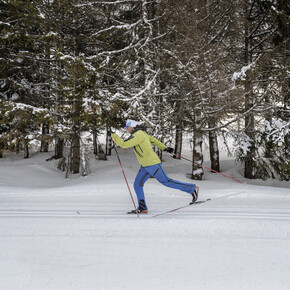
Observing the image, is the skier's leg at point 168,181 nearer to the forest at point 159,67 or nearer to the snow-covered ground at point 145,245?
the snow-covered ground at point 145,245

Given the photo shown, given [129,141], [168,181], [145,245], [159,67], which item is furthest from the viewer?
[159,67]

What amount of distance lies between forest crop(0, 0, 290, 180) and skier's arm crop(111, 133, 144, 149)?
14.0 ft

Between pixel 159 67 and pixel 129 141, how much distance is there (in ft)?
19.6

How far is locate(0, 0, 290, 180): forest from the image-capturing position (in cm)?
914

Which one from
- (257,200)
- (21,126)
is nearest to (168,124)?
(257,200)

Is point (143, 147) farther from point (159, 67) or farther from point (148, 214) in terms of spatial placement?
point (159, 67)

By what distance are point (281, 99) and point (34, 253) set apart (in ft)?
32.8

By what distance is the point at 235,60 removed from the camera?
1136 cm

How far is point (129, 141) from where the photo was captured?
509 cm

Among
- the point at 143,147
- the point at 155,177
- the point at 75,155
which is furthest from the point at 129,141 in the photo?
the point at 75,155

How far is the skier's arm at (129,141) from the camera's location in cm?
502

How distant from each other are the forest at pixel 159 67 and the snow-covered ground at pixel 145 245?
4.19 meters

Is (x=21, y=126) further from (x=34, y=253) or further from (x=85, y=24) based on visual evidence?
(x=34, y=253)

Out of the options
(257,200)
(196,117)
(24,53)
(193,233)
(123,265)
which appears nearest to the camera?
(123,265)
